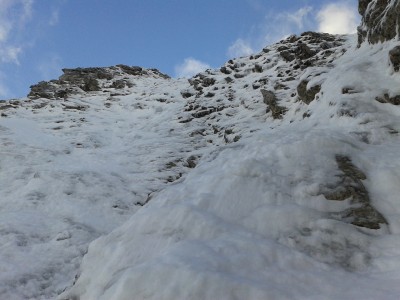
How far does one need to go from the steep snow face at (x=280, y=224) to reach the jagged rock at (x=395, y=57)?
196mm

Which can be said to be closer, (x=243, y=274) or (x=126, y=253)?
(x=243, y=274)

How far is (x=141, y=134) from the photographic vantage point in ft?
68.7

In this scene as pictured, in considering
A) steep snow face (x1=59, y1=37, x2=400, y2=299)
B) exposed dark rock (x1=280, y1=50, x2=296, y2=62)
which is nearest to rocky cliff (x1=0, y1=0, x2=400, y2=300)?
steep snow face (x1=59, y1=37, x2=400, y2=299)

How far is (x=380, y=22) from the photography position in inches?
492

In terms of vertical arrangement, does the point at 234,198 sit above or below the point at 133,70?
below

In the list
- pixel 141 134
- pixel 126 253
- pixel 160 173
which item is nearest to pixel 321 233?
pixel 126 253

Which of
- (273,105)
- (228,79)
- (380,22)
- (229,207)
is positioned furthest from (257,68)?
(229,207)

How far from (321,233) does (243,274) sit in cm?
159

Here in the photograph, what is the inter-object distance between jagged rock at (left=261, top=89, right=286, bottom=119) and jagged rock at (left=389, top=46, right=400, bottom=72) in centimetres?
541

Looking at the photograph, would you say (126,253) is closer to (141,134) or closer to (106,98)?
(141,134)

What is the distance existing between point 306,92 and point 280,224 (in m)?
8.72

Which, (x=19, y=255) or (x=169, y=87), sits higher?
(x=169, y=87)

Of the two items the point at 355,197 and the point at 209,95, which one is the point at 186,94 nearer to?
the point at 209,95

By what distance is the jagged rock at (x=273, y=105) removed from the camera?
15992mm
